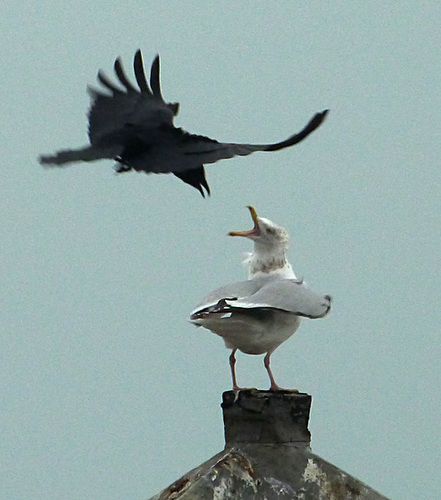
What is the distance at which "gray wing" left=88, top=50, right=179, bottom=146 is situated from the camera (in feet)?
22.6

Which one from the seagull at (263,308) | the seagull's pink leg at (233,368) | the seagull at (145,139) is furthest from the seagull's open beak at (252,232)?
the seagull's pink leg at (233,368)

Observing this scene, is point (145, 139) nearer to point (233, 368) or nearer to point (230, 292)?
point (230, 292)

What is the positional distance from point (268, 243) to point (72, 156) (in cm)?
164

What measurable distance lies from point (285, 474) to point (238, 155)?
7.39 feet

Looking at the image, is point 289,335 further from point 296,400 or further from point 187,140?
point 187,140

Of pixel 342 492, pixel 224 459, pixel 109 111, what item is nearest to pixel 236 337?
pixel 224 459

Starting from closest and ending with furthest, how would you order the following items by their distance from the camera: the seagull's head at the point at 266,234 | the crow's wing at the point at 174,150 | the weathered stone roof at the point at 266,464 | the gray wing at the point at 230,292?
the weathered stone roof at the point at 266,464
the gray wing at the point at 230,292
the crow's wing at the point at 174,150
the seagull's head at the point at 266,234

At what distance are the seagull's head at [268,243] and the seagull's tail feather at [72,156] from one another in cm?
120

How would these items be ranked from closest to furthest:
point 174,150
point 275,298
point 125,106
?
point 275,298 < point 174,150 < point 125,106

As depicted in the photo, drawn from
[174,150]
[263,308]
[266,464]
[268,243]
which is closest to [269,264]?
[268,243]

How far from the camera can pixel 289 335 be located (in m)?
6.58

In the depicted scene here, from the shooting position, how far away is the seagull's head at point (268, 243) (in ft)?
22.4

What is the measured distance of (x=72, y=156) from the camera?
251 inches

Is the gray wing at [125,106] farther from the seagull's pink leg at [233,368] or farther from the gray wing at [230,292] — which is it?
the seagull's pink leg at [233,368]
